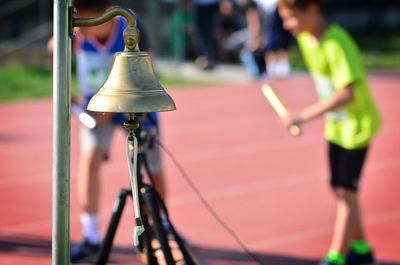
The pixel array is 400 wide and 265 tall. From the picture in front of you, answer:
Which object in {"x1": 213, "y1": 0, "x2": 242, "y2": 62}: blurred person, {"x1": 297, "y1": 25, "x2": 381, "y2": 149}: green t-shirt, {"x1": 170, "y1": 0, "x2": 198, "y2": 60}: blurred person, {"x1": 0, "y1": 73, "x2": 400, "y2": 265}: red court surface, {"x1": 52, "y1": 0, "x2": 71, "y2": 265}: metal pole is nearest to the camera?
{"x1": 52, "y1": 0, "x2": 71, "y2": 265}: metal pole

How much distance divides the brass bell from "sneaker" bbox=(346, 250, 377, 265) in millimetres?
2566

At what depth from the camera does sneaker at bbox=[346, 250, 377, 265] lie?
4648 mm

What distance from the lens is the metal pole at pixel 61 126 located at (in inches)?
90.4

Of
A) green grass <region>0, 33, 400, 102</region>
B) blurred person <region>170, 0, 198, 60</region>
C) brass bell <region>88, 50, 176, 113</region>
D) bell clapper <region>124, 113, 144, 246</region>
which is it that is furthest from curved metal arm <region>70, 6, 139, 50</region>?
blurred person <region>170, 0, 198, 60</region>

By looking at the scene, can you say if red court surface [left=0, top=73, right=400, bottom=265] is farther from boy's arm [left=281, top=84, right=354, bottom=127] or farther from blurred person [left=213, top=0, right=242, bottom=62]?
blurred person [left=213, top=0, right=242, bottom=62]

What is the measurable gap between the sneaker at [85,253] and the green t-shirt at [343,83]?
167cm

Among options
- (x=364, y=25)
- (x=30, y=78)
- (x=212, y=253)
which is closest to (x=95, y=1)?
(x=212, y=253)

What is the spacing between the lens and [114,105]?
2.41 meters

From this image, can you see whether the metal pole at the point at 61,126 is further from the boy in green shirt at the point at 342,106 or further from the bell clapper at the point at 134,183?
the boy in green shirt at the point at 342,106

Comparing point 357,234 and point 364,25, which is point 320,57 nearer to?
point 357,234

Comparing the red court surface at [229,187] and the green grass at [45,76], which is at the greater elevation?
the green grass at [45,76]

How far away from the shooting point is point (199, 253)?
5.04 m

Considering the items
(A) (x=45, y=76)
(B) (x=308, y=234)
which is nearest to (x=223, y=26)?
(A) (x=45, y=76)

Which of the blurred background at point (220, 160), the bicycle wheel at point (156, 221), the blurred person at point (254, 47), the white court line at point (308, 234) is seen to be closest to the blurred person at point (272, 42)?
the blurred person at point (254, 47)
